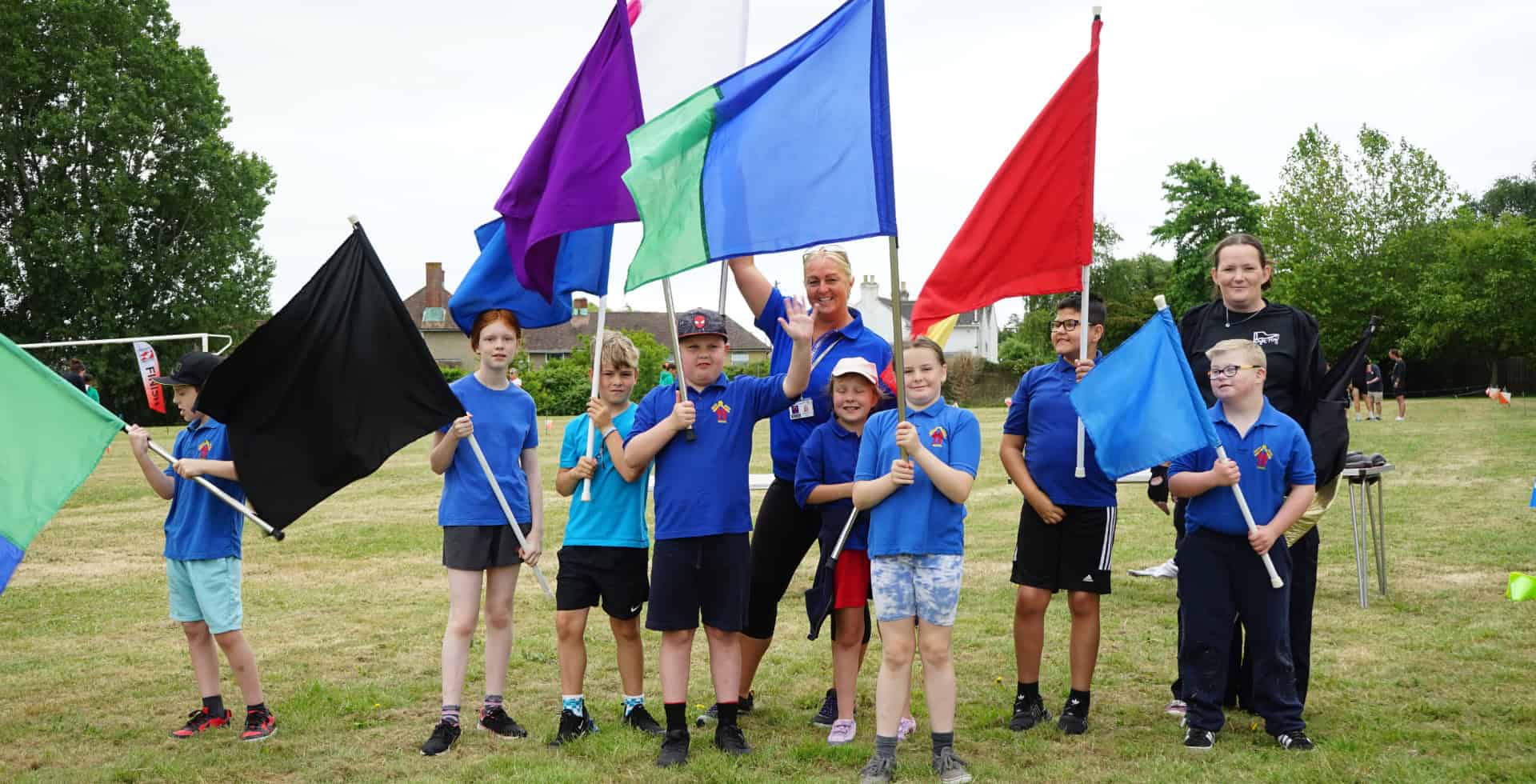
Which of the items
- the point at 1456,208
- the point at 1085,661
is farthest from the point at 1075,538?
the point at 1456,208

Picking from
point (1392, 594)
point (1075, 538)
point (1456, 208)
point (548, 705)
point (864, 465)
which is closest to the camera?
point (864, 465)

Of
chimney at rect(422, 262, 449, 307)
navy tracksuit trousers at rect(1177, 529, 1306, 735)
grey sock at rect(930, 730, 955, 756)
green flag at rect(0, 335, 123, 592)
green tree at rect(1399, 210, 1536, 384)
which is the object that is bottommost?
grey sock at rect(930, 730, 955, 756)

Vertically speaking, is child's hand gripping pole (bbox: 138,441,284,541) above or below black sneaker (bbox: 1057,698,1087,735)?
above

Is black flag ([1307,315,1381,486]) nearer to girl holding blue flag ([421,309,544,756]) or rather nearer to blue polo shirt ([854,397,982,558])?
blue polo shirt ([854,397,982,558])

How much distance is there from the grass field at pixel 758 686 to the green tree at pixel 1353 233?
160ft

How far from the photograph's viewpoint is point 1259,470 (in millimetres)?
5383

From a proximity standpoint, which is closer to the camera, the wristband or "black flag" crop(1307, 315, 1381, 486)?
"black flag" crop(1307, 315, 1381, 486)

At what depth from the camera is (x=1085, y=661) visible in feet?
18.8

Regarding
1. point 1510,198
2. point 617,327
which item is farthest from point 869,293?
point 1510,198

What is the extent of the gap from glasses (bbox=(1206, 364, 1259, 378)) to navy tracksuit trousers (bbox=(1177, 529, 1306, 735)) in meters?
0.70

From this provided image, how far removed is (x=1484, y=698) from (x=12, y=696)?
Answer: 307 inches

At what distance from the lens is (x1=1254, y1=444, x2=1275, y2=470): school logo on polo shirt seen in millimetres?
5375

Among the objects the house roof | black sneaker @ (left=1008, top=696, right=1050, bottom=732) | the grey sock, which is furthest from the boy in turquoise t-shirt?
the house roof

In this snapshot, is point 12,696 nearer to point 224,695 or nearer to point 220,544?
point 224,695
